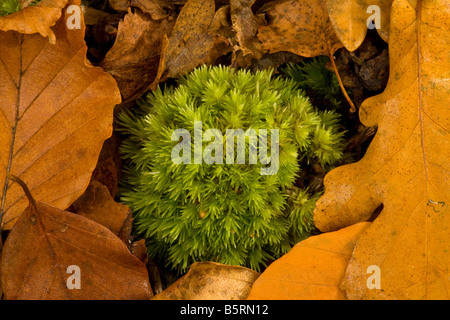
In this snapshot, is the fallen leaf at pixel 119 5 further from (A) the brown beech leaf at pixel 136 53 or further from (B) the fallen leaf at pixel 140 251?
(B) the fallen leaf at pixel 140 251

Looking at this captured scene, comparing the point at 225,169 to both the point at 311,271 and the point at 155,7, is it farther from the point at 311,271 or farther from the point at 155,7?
the point at 155,7

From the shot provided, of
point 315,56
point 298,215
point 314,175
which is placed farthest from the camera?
point 315,56

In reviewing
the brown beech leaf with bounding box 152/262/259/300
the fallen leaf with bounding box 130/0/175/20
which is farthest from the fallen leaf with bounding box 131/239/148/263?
the fallen leaf with bounding box 130/0/175/20

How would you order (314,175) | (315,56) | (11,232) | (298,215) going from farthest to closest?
(315,56), (314,175), (298,215), (11,232)

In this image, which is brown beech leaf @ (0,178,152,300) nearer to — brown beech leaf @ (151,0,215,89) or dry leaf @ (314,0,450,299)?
brown beech leaf @ (151,0,215,89)
